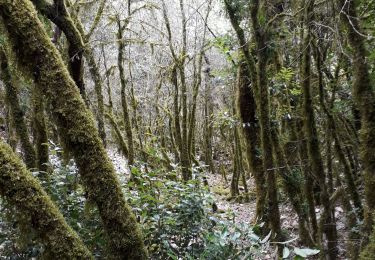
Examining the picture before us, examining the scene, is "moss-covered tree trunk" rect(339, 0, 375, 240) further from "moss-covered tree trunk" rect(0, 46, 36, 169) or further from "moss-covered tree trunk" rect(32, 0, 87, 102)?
"moss-covered tree trunk" rect(0, 46, 36, 169)

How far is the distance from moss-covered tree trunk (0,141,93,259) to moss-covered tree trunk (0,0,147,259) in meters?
0.33

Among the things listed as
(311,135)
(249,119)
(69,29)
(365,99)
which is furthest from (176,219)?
(249,119)

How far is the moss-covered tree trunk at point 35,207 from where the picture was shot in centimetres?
253

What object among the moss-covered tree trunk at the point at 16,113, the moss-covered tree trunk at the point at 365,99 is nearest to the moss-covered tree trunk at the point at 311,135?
the moss-covered tree trunk at the point at 365,99

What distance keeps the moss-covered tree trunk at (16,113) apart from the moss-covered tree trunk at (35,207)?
416 cm

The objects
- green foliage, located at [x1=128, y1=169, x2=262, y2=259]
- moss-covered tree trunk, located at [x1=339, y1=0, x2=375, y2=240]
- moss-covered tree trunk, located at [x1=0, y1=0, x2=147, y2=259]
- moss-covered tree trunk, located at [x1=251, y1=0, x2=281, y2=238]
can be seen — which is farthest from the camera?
moss-covered tree trunk, located at [x1=251, y1=0, x2=281, y2=238]

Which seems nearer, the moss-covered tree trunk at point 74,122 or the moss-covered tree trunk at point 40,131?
the moss-covered tree trunk at point 74,122

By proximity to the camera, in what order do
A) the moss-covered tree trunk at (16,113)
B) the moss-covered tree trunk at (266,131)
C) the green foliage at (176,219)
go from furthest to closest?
1. the moss-covered tree trunk at (16,113)
2. the moss-covered tree trunk at (266,131)
3. the green foliage at (176,219)

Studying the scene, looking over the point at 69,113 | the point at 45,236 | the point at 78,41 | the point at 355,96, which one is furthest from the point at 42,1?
the point at 355,96

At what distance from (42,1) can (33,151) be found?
110 inches

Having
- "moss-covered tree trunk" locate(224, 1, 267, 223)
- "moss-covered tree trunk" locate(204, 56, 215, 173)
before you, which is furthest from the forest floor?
"moss-covered tree trunk" locate(204, 56, 215, 173)

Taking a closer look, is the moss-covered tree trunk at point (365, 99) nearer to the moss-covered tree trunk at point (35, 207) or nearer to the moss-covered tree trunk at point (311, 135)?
the moss-covered tree trunk at point (311, 135)

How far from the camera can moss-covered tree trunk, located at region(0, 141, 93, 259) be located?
2525 millimetres

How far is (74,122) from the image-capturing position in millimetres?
2836
